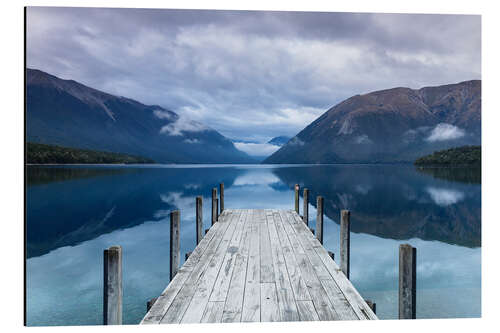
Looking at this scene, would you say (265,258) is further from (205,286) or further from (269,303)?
(269,303)

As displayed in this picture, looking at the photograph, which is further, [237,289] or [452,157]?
[452,157]

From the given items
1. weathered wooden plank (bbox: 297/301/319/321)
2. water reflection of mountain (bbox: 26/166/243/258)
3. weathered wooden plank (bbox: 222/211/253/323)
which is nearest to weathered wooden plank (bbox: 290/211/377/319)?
weathered wooden plank (bbox: 297/301/319/321)

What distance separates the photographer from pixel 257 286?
3771mm

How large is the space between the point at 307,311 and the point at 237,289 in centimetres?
88

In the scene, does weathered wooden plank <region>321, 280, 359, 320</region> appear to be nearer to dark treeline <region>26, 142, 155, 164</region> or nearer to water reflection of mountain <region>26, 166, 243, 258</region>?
water reflection of mountain <region>26, 166, 243, 258</region>

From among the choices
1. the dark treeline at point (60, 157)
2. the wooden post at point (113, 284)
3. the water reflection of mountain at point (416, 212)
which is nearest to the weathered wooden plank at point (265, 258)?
the wooden post at point (113, 284)

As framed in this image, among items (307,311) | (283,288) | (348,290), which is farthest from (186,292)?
(348,290)

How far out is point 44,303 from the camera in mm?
6129

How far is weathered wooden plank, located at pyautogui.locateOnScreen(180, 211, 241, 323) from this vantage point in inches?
121

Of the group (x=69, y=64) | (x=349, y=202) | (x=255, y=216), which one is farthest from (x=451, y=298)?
(x=69, y=64)

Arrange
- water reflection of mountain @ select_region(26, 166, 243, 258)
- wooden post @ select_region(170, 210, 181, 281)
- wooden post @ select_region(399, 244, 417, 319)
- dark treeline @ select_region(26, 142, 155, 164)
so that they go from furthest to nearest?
1. dark treeline @ select_region(26, 142, 155, 164)
2. water reflection of mountain @ select_region(26, 166, 243, 258)
3. wooden post @ select_region(170, 210, 181, 281)
4. wooden post @ select_region(399, 244, 417, 319)

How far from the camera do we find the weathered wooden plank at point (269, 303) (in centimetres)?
308
